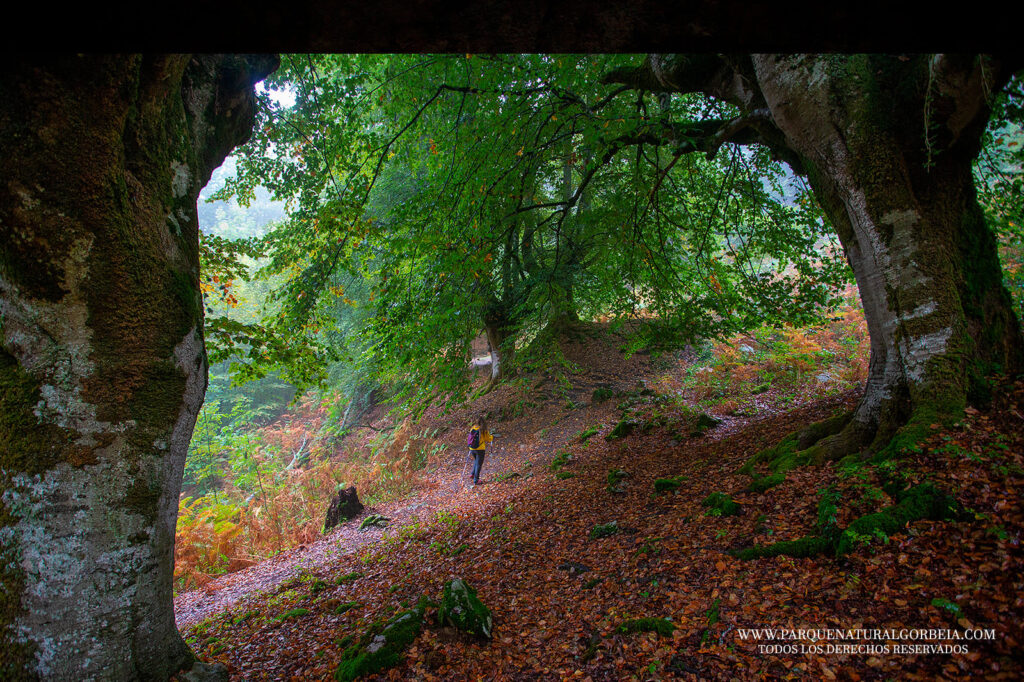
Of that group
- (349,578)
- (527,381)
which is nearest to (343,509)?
(349,578)

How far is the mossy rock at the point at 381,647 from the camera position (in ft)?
10.8

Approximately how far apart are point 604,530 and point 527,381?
3277 mm

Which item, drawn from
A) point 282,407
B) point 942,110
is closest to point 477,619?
point 942,110

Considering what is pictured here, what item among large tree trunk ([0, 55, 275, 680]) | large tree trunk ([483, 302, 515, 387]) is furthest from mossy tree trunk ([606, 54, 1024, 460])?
large tree trunk ([483, 302, 515, 387])

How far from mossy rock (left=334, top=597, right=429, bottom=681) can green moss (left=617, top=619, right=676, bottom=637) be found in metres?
1.79

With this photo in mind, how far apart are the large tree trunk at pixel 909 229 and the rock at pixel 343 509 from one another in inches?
391

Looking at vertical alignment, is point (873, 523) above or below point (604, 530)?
above

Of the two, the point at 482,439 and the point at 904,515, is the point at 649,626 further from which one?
the point at 482,439

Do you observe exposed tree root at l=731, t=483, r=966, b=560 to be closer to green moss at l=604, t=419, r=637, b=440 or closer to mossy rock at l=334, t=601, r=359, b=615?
mossy rock at l=334, t=601, r=359, b=615

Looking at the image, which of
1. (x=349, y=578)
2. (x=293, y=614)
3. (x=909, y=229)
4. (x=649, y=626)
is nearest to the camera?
(x=649, y=626)

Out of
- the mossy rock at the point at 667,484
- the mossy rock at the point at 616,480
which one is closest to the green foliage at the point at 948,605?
the mossy rock at the point at 667,484

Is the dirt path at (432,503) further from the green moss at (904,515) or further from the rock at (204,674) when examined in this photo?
the green moss at (904,515)

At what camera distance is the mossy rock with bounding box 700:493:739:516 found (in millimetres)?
4273

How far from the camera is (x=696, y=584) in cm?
338
